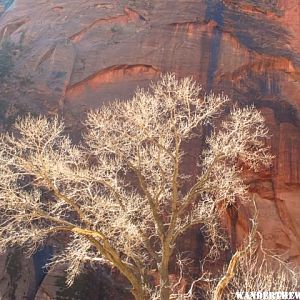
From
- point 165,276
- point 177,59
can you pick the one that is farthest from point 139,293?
point 177,59

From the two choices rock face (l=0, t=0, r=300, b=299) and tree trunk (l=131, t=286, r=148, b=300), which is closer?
tree trunk (l=131, t=286, r=148, b=300)

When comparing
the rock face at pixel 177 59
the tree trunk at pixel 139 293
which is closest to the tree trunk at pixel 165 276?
the tree trunk at pixel 139 293

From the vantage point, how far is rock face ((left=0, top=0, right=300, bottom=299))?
19250mm

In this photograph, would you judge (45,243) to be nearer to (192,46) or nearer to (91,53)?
(91,53)

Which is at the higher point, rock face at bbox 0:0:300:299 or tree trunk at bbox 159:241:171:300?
rock face at bbox 0:0:300:299

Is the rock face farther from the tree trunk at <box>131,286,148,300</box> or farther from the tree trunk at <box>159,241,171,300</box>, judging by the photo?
the tree trunk at <box>131,286,148,300</box>

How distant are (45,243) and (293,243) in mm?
9302

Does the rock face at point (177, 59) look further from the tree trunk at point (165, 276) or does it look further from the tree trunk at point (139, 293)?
the tree trunk at point (139, 293)

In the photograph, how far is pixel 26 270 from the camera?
15.8 metres

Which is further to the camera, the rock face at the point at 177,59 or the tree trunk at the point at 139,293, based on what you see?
the rock face at the point at 177,59

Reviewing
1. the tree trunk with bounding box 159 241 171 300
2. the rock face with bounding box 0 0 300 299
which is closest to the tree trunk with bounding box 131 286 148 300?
the tree trunk with bounding box 159 241 171 300

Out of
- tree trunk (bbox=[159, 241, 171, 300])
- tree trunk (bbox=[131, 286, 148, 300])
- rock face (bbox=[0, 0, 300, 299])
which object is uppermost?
rock face (bbox=[0, 0, 300, 299])

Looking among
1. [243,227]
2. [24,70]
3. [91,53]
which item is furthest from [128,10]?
[243,227]

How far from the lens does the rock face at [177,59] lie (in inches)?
758
